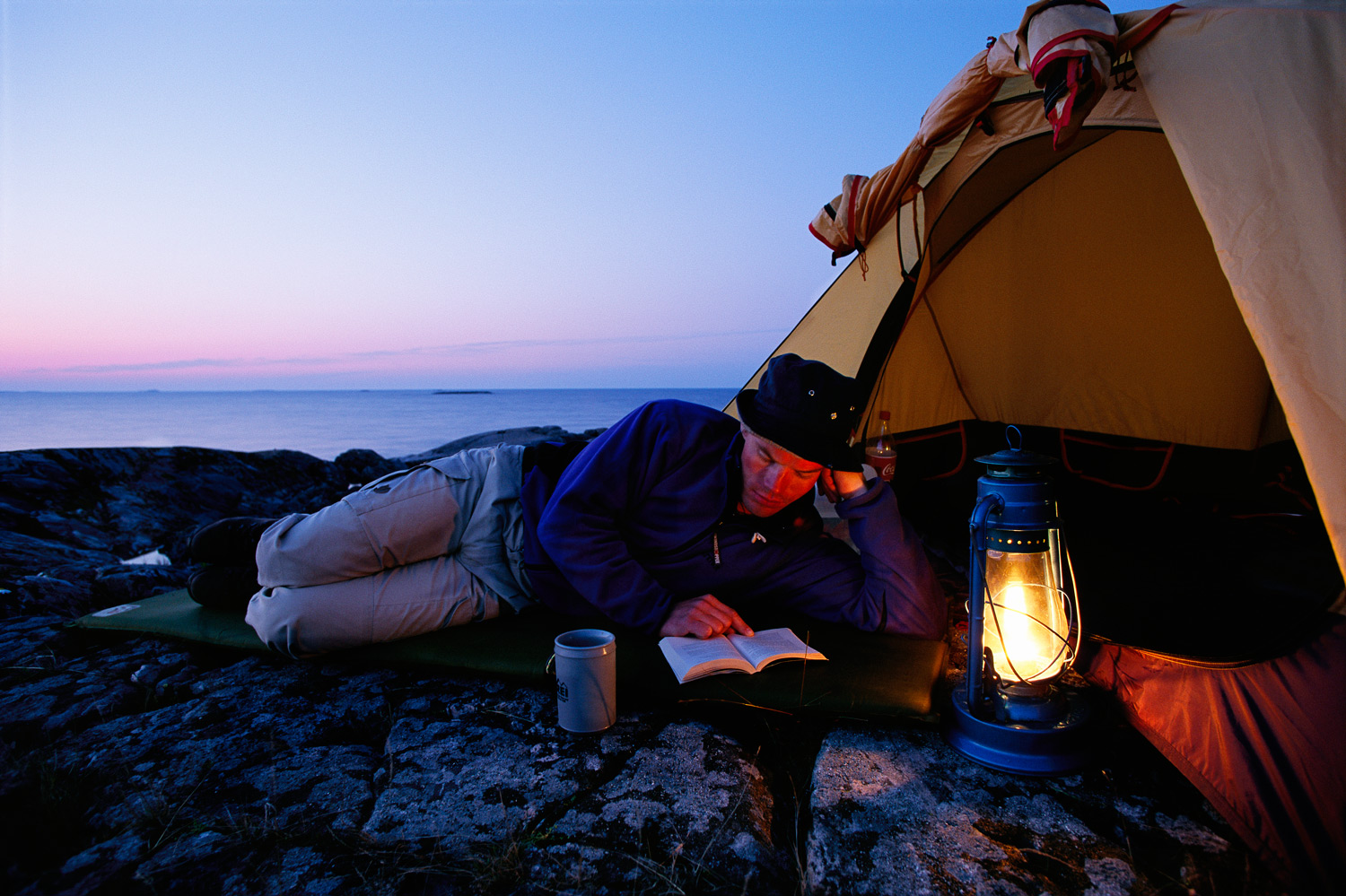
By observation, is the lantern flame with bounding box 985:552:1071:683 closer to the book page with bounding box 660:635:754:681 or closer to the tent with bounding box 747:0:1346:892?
the tent with bounding box 747:0:1346:892

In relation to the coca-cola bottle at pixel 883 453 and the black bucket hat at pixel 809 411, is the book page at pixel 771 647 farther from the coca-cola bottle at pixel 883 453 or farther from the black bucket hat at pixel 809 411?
the coca-cola bottle at pixel 883 453

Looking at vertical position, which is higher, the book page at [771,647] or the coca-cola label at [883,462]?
the coca-cola label at [883,462]

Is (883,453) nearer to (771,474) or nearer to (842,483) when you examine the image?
(842,483)

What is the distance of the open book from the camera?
1.80m

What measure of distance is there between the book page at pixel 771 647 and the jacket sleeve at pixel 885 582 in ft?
0.94

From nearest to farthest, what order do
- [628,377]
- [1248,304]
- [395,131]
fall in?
[1248,304] < [395,131] < [628,377]

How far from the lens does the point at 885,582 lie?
219 centimetres

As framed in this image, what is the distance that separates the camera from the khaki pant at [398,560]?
7.07 ft

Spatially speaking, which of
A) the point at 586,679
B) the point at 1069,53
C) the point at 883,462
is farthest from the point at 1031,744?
the point at 883,462

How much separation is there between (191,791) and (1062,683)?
203cm

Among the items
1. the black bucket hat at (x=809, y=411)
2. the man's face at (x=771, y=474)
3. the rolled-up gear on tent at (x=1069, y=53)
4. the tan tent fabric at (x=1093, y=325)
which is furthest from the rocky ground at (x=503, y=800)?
the tan tent fabric at (x=1093, y=325)

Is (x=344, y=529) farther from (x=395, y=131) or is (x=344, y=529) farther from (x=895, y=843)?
(x=395, y=131)

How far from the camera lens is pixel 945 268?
410cm

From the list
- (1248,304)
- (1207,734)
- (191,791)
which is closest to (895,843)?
(1207,734)
